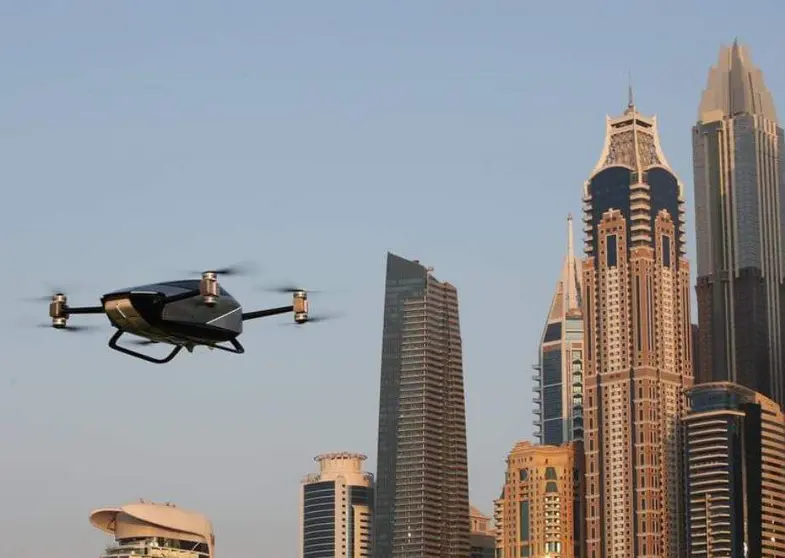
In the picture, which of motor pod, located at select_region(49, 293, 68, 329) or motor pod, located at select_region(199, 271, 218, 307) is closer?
motor pod, located at select_region(199, 271, 218, 307)

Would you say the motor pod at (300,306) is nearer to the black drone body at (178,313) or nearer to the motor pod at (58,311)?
the black drone body at (178,313)

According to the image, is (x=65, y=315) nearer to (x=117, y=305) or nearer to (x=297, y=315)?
(x=117, y=305)

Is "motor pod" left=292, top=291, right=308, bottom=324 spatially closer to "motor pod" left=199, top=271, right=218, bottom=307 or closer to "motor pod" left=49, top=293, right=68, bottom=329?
"motor pod" left=199, top=271, right=218, bottom=307

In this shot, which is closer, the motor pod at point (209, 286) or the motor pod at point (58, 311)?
the motor pod at point (209, 286)

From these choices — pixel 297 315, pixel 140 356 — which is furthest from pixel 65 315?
pixel 297 315
